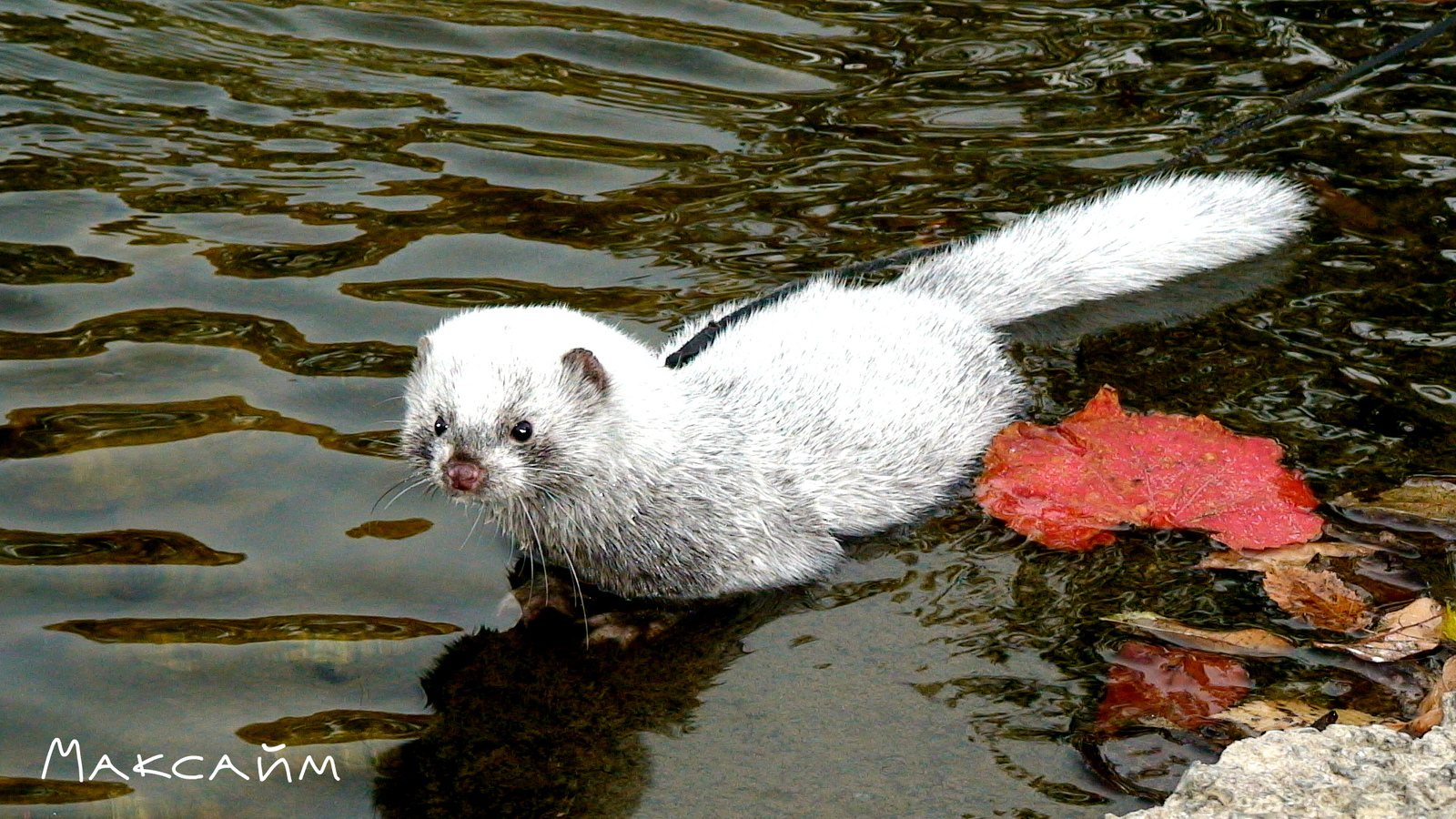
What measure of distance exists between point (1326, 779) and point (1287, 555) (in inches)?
51.5

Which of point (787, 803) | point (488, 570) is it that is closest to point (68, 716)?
point (488, 570)

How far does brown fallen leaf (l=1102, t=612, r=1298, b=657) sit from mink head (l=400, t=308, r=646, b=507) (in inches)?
59.9

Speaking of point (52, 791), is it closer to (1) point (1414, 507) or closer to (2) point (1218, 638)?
(2) point (1218, 638)

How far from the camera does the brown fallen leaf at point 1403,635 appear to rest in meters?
3.90

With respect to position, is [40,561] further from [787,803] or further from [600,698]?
[787,803]

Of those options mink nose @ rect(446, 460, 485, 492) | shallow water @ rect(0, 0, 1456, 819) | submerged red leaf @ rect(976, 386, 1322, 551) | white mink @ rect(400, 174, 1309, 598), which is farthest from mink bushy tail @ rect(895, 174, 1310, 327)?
mink nose @ rect(446, 460, 485, 492)

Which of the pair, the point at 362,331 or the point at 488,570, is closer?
the point at 488,570

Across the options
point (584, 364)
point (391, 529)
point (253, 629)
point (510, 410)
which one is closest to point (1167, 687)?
point (584, 364)

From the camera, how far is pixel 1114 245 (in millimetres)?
5688

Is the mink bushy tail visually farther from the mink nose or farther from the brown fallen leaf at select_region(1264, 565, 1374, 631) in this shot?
the mink nose

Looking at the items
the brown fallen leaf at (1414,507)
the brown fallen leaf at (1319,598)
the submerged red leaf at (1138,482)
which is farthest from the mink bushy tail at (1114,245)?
the brown fallen leaf at (1319,598)

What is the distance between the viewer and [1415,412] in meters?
4.96

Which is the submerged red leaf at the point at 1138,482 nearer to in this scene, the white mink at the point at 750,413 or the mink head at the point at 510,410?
the white mink at the point at 750,413

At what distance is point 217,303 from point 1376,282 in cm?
424
